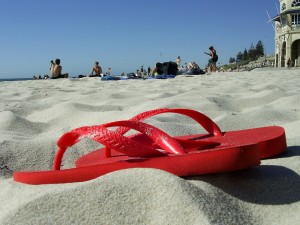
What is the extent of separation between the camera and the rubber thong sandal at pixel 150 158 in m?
0.83

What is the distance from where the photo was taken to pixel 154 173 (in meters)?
0.84

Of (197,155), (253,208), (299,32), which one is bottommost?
(253,208)

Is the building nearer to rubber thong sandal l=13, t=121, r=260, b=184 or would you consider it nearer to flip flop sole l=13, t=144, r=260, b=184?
rubber thong sandal l=13, t=121, r=260, b=184

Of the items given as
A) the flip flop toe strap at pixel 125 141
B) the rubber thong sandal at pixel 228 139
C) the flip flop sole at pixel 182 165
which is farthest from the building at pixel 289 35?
the flip flop sole at pixel 182 165

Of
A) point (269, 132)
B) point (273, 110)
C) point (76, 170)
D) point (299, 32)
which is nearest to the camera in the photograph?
point (76, 170)

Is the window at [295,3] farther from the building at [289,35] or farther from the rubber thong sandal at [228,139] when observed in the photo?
the rubber thong sandal at [228,139]

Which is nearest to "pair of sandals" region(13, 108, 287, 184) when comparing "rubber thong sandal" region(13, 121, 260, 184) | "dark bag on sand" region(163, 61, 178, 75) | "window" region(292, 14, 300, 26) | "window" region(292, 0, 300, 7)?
"rubber thong sandal" region(13, 121, 260, 184)

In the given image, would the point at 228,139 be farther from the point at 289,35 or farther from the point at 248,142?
the point at 289,35

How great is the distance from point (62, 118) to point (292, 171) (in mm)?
1396

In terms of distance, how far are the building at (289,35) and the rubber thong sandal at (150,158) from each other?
31.4 metres

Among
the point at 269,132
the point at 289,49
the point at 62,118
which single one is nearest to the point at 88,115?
the point at 62,118

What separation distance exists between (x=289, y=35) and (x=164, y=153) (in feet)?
108

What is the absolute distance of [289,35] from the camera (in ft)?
102

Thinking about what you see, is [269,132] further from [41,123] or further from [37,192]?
[41,123]
